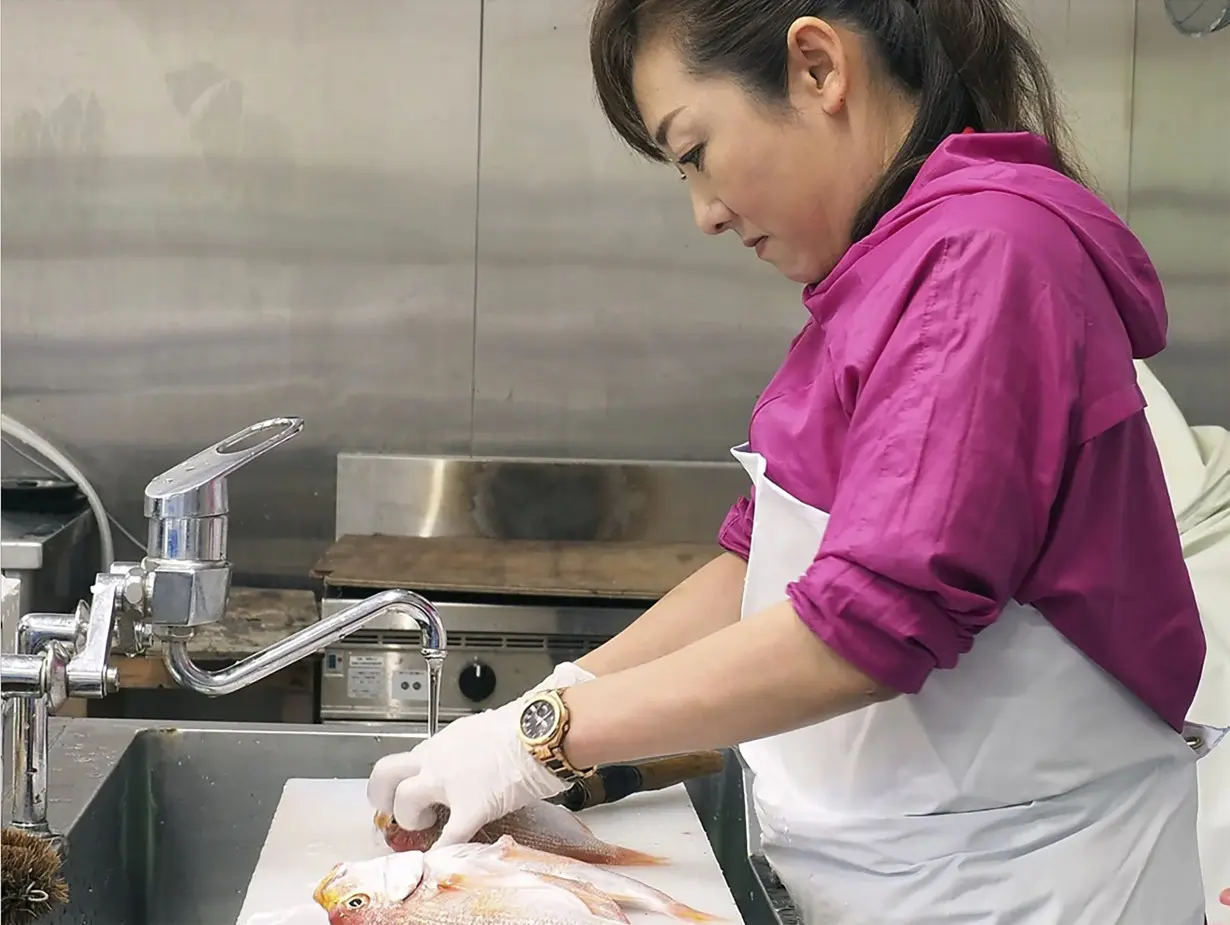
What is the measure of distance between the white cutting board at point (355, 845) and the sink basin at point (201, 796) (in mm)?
110

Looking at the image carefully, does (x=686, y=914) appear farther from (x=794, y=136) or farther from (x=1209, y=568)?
(x=1209, y=568)

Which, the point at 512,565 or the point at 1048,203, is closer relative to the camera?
the point at 1048,203

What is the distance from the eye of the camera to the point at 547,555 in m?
2.57

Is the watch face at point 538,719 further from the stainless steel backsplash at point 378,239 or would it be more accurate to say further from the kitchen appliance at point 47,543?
the stainless steel backsplash at point 378,239

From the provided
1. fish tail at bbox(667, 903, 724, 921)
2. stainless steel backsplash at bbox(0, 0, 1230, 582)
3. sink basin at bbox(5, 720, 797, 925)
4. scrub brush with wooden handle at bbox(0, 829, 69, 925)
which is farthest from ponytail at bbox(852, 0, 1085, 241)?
stainless steel backsplash at bbox(0, 0, 1230, 582)

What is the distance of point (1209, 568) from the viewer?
6.22 ft

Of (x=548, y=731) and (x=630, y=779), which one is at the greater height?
(x=548, y=731)

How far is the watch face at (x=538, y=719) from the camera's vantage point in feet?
3.27

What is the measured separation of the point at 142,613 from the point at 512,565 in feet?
4.39

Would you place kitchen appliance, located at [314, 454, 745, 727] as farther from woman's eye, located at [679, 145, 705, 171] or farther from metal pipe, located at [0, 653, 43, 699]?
woman's eye, located at [679, 145, 705, 171]

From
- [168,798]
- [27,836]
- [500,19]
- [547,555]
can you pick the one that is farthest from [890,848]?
[500,19]

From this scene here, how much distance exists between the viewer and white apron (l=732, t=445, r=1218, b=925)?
3.07 ft

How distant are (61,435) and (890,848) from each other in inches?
92.2

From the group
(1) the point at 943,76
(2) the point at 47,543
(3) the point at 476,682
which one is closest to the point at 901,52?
(1) the point at 943,76
